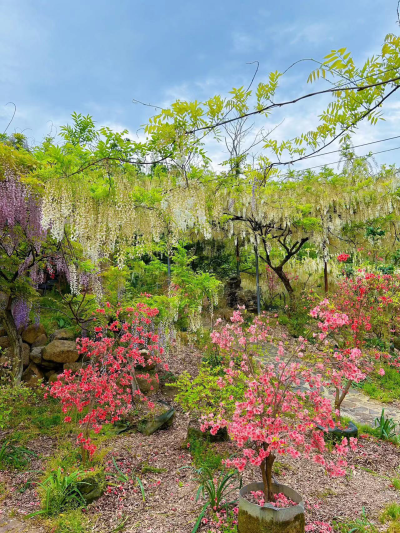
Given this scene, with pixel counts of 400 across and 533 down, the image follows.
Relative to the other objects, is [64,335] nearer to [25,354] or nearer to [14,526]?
[25,354]

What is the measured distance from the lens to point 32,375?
5867 mm

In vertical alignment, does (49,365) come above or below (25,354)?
below

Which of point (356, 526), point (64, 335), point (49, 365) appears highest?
point (64, 335)

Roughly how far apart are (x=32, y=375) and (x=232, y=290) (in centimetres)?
754

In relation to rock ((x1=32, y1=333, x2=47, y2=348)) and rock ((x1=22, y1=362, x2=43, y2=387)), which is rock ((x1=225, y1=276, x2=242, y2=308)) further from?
rock ((x1=22, y1=362, x2=43, y2=387))

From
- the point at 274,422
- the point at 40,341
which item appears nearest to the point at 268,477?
the point at 274,422

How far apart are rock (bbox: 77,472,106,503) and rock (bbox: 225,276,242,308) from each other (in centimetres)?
877

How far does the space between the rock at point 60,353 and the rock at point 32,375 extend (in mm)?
264

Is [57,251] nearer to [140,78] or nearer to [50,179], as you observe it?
[50,179]

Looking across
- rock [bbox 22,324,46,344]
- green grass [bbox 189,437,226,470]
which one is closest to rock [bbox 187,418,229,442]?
green grass [bbox 189,437,226,470]

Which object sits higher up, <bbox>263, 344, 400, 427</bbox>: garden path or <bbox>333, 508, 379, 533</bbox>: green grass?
<bbox>333, 508, 379, 533</bbox>: green grass

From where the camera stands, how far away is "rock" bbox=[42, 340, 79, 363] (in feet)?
19.6

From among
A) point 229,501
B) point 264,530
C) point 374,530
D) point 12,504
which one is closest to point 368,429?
point 374,530

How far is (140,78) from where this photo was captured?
4.43 meters
